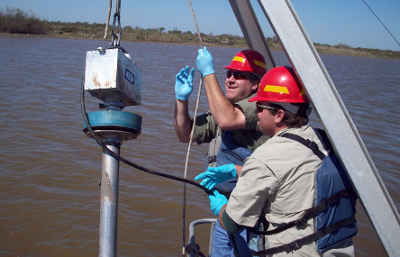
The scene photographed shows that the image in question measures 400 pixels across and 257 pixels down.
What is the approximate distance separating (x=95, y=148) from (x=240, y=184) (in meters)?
6.47

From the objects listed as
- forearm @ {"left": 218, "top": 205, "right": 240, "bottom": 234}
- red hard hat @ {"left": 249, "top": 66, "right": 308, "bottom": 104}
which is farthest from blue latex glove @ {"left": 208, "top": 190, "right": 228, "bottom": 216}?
red hard hat @ {"left": 249, "top": 66, "right": 308, "bottom": 104}

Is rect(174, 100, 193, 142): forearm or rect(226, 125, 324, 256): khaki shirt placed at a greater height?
rect(174, 100, 193, 142): forearm

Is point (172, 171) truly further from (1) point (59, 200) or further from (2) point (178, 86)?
(2) point (178, 86)

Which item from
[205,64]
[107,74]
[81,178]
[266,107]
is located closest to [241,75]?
[205,64]

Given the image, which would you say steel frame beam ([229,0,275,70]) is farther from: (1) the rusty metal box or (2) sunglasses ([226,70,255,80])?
(1) the rusty metal box

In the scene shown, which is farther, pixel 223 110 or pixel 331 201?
pixel 223 110

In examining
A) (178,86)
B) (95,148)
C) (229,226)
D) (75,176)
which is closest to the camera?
(229,226)

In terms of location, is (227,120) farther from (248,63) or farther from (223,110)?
(248,63)

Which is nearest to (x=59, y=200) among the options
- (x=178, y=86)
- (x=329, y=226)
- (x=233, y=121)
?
(x=178, y=86)

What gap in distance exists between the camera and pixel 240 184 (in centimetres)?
180

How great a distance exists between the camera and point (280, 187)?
1725 mm

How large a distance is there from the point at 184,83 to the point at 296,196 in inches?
52.0

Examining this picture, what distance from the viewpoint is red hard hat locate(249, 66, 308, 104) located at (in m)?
1.91

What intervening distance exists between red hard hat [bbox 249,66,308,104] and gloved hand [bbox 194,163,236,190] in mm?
527
